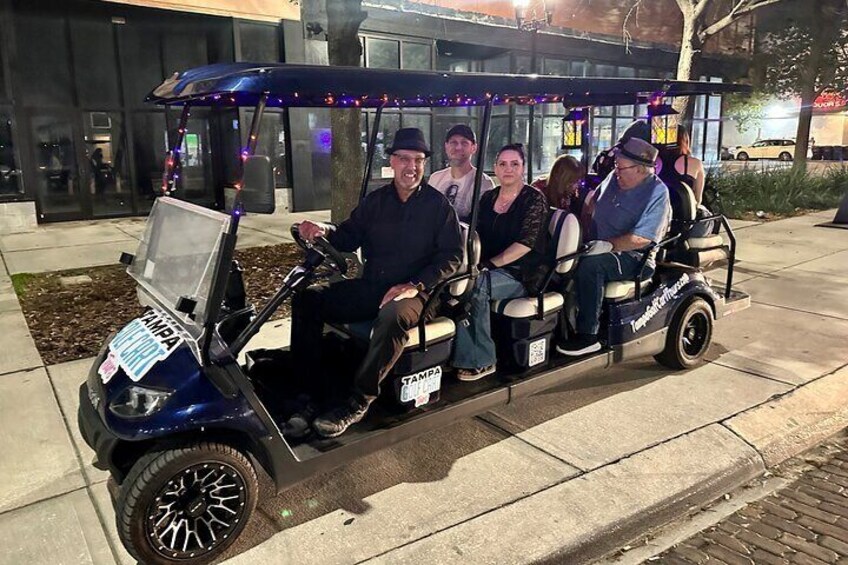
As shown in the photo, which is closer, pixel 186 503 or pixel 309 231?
pixel 186 503

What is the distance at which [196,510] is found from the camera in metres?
2.64

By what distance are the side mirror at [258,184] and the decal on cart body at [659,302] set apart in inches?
102

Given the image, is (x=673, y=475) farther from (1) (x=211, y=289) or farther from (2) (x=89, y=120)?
(2) (x=89, y=120)

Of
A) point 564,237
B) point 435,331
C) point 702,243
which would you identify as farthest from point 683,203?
point 435,331

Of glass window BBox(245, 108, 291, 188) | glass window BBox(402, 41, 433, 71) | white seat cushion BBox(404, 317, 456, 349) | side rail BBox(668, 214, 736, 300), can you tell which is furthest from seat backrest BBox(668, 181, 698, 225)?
glass window BBox(402, 41, 433, 71)

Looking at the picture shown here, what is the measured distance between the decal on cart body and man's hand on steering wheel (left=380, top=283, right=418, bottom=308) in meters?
1.71

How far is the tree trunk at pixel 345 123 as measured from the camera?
283 inches

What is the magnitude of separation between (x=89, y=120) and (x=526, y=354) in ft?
37.1

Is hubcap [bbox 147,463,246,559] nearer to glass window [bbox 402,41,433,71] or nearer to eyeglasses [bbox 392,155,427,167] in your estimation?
eyeglasses [bbox 392,155,427,167]

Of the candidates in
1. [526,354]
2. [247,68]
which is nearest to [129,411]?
[247,68]

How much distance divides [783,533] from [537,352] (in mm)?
1462

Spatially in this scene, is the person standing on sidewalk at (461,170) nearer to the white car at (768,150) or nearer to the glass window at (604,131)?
the glass window at (604,131)

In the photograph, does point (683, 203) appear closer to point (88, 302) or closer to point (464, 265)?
point (464, 265)

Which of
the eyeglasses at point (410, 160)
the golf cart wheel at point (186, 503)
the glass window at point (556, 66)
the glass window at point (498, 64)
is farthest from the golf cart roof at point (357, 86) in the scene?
the glass window at point (556, 66)
